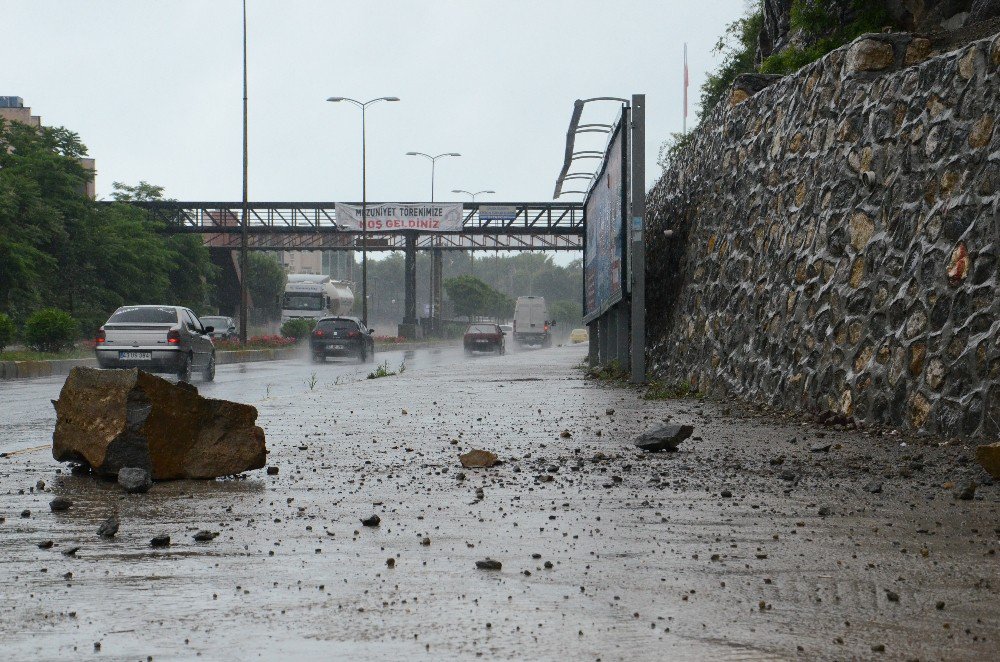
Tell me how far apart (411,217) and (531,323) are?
20.3 m

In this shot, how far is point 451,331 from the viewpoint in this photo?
102 meters

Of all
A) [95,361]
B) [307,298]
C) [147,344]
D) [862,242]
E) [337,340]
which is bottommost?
[95,361]

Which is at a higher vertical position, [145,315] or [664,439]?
[145,315]

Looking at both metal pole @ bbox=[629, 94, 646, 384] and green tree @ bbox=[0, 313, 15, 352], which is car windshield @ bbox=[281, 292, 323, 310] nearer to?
green tree @ bbox=[0, 313, 15, 352]

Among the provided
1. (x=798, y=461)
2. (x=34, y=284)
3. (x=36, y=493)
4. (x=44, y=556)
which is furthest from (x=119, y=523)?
(x=34, y=284)

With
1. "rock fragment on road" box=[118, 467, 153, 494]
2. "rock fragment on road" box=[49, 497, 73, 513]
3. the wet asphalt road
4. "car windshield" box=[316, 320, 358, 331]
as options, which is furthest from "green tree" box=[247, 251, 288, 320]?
"rock fragment on road" box=[49, 497, 73, 513]

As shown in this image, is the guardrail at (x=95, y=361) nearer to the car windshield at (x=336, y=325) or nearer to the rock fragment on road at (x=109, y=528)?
the rock fragment on road at (x=109, y=528)

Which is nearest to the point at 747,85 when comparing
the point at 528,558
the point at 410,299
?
the point at 528,558

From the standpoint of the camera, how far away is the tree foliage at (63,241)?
37.8 metres

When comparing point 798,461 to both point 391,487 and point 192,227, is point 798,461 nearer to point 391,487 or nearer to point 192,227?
point 391,487

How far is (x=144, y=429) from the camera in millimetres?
7523

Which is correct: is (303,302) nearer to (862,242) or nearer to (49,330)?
(49,330)

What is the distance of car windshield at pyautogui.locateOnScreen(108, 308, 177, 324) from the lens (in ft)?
81.8

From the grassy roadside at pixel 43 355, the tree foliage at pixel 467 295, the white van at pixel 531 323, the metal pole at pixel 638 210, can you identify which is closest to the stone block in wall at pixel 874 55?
the metal pole at pixel 638 210
